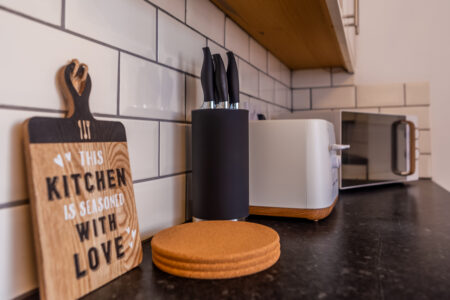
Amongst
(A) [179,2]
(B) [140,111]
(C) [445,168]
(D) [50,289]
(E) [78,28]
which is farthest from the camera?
(C) [445,168]

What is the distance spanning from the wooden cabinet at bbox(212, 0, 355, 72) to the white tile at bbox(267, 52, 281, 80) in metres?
0.02

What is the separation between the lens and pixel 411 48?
1.57 metres

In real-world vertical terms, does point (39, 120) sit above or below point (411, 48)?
below

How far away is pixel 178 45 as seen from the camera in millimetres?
665

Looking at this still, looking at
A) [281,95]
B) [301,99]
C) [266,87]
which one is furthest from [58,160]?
[301,99]

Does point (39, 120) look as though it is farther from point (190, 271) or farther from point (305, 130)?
point (305, 130)

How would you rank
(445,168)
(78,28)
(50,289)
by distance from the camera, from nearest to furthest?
(50,289), (78,28), (445,168)

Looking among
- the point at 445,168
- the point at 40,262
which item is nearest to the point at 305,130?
the point at 40,262

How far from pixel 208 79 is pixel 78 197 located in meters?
0.33

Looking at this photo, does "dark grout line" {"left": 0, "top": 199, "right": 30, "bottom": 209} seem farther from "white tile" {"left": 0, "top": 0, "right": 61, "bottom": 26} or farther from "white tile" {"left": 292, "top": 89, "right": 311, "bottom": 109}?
"white tile" {"left": 292, "top": 89, "right": 311, "bottom": 109}

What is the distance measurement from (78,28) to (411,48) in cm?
154

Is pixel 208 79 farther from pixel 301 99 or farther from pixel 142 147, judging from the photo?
pixel 301 99

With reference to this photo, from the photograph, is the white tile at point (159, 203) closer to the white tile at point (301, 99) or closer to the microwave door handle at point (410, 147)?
the microwave door handle at point (410, 147)

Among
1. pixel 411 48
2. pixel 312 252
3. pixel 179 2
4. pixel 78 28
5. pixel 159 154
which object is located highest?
pixel 411 48
